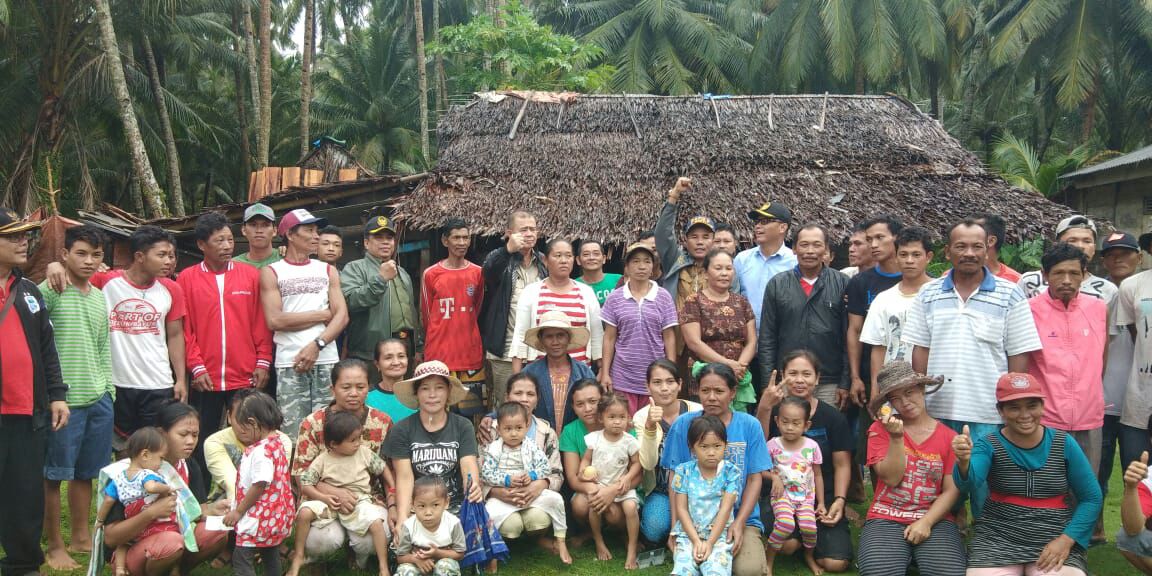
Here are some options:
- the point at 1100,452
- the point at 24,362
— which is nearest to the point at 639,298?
the point at 1100,452

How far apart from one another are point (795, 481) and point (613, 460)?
0.98m

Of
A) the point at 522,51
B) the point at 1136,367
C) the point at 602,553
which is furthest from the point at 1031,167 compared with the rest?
the point at 602,553

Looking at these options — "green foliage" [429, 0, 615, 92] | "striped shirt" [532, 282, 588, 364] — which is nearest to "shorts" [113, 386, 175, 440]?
"striped shirt" [532, 282, 588, 364]

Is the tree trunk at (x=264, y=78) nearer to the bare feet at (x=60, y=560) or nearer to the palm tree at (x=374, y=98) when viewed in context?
the palm tree at (x=374, y=98)

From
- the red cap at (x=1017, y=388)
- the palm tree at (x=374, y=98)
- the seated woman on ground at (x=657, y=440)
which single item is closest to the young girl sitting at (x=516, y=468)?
Result: the seated woman on ground at (x=657, y=440)

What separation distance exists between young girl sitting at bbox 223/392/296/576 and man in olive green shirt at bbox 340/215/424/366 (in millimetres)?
1429

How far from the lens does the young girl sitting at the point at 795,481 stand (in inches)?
163

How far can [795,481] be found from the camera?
425 centimetres

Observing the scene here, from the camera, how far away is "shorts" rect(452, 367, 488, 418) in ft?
17.2

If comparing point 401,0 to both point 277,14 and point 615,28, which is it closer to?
point 277,14

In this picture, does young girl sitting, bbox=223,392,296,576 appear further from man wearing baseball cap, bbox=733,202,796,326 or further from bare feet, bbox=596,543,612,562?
man wearing baseball cap, bbox=733,202,796,326

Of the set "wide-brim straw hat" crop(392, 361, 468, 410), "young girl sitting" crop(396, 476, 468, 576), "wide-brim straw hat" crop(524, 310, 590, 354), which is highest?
"wide-brim straw hat" crop(524, 310, 590, 354)

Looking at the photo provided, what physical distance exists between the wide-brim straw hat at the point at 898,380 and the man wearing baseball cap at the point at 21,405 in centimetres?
402

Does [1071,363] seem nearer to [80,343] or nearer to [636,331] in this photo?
[636,331]
